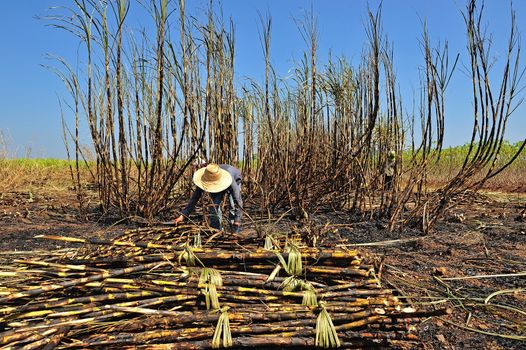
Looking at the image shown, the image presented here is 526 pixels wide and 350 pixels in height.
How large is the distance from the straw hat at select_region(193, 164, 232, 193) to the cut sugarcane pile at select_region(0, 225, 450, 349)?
5.73ft

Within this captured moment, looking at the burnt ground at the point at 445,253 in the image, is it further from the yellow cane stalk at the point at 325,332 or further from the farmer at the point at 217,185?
the yellow cane stalk at the point at 325,332

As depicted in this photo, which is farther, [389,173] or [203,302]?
[389,173]

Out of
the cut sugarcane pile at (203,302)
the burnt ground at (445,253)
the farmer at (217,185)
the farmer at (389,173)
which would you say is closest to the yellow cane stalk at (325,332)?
the cut sugarcane pile at (203,302)

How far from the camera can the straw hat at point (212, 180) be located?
146 inches

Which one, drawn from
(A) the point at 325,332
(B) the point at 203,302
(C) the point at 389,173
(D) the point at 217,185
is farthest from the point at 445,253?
(C) the point at 389,173

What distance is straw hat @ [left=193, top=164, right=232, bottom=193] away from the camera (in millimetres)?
3715

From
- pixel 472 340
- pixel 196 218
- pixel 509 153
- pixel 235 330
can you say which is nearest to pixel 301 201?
pixel 196 218

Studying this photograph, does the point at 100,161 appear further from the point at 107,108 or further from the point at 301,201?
the point at 301,201

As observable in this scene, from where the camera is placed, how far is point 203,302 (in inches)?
67.6

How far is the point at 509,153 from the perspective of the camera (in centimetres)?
1636

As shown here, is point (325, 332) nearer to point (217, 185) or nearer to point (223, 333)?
point (223, 333)

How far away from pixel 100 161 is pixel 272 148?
2014 mm

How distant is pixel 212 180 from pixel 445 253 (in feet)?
6.66

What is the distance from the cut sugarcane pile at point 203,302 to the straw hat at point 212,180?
1.75 m
